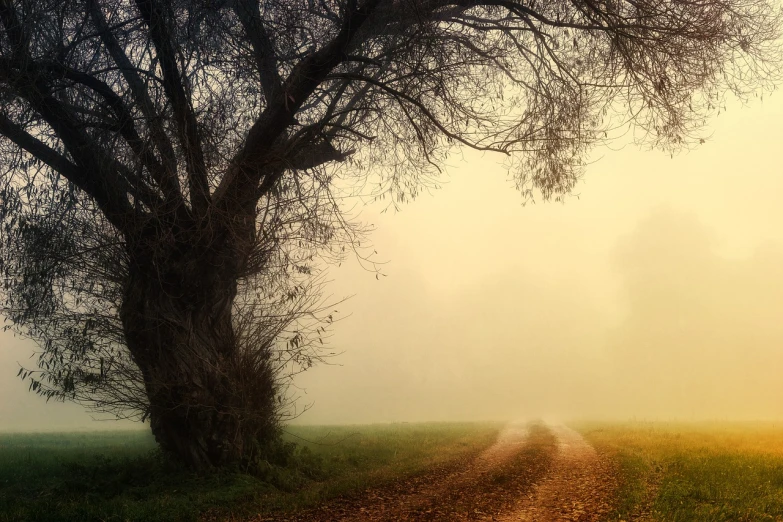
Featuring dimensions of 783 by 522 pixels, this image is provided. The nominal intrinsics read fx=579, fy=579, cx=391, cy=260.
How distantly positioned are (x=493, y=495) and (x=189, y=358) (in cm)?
637

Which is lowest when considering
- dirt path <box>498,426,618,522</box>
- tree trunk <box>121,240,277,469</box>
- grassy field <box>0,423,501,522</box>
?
dirt path <box>498,426,618,522</box>

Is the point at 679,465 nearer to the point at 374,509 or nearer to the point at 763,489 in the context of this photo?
the point at 763,489

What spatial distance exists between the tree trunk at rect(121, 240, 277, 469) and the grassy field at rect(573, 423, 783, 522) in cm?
749

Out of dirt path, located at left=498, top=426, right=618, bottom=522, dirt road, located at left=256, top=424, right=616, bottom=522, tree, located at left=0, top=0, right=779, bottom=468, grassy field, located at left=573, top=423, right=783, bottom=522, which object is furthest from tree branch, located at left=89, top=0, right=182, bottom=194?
grassy field, located at left=573, top=423, right=783, bottom=522

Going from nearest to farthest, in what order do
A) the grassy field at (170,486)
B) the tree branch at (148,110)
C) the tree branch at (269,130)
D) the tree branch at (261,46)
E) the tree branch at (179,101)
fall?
the grassy field at (170,486) → the tree branch at (179,101) → the tree branch at (148,110) → the tree branch at (261,46) → the tree branch at (269,130)

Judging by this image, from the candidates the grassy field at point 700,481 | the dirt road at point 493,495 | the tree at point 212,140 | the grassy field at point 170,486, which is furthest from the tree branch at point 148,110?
the grassy field at point 700,481

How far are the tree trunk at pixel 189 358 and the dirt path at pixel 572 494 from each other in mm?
5839

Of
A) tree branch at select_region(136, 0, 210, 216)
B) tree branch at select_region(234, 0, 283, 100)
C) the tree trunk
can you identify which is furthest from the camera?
the tree trunk

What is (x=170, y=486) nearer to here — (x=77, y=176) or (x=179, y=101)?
(x=77, y=176)

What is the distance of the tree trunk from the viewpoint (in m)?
11.4

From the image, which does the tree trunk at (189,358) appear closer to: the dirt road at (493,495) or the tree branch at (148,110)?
the tree branch at (148,110)

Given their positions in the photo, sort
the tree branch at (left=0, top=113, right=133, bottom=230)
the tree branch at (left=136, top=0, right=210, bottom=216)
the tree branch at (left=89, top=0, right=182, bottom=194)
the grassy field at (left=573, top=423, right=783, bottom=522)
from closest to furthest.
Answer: the grassy field at (left=573, top=423, right=783, bottom=522)
the tree branch at (left=136, top=0, right=210, bottom=216)
the tree branch at (left=89, top=0, right=182, bottom=194)
the tree branch at (left=0, top=113, right=133, bottom=230)

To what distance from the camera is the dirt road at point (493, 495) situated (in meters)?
8.99

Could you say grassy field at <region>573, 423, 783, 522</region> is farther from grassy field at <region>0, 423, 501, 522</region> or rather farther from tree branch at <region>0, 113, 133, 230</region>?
tree branch at <region>0, 113, 133, 230</region>
